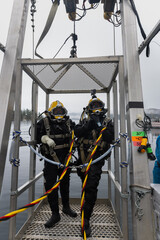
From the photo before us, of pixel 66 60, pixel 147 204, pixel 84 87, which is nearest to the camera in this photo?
pixel 147 204

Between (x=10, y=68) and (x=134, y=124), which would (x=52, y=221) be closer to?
(x=134, y=124)

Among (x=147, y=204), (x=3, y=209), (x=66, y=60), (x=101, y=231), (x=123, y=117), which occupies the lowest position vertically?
(x=3, y=209)

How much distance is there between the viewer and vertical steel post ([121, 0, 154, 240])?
149cm

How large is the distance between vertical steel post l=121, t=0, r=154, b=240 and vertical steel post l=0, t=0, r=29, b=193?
1.30 m

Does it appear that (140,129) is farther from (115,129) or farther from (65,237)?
(65,237)

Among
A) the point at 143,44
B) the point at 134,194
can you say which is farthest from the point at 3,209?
the point at 143,44

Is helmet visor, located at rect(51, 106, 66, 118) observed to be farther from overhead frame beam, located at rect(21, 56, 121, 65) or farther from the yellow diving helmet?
overhead frame beam, located at rect(21, 56, 121, 65)

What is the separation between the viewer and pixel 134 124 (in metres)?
1.71

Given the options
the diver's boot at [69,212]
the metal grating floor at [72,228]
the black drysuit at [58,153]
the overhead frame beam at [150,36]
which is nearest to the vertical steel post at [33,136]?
the black drysuit at [58,153]

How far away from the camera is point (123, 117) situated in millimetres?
2072

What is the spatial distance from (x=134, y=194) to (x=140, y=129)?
0.64 m

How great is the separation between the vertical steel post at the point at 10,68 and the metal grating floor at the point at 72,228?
3.42 ft

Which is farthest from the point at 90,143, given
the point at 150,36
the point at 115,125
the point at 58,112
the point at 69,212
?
the point at 150,36

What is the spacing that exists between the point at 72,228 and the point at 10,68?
229 cm
